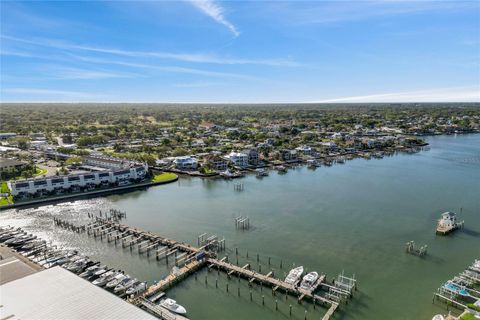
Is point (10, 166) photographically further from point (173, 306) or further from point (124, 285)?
point (173, 306)

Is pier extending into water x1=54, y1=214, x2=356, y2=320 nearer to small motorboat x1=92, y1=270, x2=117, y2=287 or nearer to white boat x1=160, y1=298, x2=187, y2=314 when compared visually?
white boat x1=160, y1=298, x2=187, y2=314

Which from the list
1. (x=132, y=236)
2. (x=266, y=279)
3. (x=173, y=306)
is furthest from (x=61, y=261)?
(x=266, y=279)

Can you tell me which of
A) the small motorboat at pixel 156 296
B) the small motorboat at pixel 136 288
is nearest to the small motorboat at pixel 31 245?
the small motorboat at pixel 136 288

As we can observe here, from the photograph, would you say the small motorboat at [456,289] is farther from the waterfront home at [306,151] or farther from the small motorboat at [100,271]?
the waterfront home at [306,151]

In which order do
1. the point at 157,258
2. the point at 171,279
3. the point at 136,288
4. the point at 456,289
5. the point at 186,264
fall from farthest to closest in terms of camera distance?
the point at 157,258 < the point at 186,264 < the point at 171,279 < the point at 136,288 < the point at 456,289

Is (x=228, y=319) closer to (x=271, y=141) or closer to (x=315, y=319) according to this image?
(x=315, y=319)

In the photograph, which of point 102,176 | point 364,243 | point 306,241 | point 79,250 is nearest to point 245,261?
point 306,241
